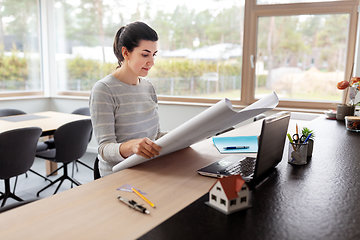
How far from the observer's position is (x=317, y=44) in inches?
142

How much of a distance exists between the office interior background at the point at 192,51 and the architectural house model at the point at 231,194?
310 cm

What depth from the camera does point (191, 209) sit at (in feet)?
2.76

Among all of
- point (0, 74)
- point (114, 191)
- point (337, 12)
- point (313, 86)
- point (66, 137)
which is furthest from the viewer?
point (0, 74)

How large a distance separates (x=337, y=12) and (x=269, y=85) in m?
1.07

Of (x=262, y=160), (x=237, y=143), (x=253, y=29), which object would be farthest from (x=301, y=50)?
(x=262, y=160)

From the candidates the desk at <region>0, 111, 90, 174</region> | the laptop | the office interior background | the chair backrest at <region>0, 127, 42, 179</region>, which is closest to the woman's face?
the laptop

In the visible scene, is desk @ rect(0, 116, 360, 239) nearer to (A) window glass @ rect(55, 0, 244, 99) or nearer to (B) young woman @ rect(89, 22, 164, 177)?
(B) young woman @ rect(89, 22, 164, 177)

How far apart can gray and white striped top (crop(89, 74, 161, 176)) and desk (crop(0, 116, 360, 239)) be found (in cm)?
30

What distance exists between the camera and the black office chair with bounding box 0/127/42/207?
241cm

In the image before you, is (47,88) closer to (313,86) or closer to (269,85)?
(269,85)

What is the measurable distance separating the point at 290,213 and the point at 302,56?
328 cm

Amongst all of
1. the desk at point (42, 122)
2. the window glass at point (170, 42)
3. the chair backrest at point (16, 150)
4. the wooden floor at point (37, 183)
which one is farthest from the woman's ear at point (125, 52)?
the window glass at point (170, 42)

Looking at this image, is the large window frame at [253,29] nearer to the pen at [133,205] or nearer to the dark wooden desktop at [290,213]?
the dark wooden desktop at [290,213]

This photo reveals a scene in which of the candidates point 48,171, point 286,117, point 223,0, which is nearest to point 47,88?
point 48,171
